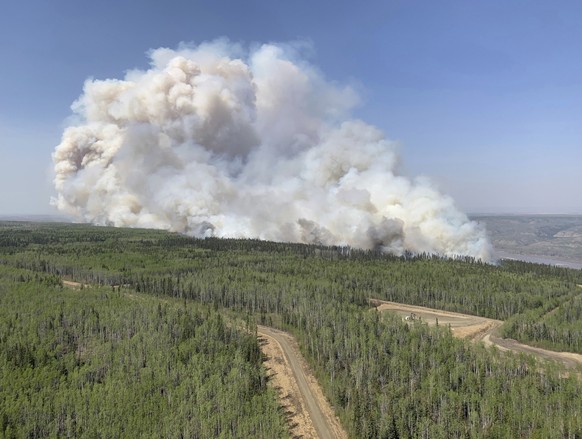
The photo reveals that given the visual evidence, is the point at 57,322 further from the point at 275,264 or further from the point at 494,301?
the point at 494,301

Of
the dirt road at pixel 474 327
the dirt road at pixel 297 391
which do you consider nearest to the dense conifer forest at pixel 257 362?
the dirt road at pixel 297 391

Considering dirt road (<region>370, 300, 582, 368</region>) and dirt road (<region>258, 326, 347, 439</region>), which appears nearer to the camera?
dirt road (<region>258, 326, 347, 439</region>)

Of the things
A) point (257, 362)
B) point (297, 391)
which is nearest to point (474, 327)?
point (297, 391)

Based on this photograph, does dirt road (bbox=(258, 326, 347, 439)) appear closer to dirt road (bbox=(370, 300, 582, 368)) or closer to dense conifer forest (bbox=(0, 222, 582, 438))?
dense conifer forest (bbox=(0, 222, 582, 438))

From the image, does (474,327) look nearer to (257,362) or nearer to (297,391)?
(297,391)

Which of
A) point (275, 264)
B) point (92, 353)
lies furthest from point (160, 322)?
point (275, 264)

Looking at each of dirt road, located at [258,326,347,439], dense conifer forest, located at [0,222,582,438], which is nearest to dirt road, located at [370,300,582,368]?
dense conifer forest, located at [0,222,582,438]
